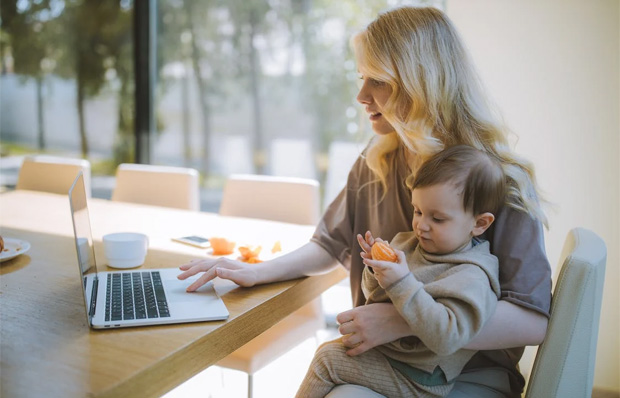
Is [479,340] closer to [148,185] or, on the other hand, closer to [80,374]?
[80,374]

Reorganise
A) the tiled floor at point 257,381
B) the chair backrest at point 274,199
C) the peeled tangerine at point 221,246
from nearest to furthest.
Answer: the peeled tangerine at point 221,246, the chair backrest at point 274,199, the tiled floor at point 257,381

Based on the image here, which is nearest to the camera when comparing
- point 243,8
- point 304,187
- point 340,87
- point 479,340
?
point 479,340

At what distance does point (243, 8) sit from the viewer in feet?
12.1

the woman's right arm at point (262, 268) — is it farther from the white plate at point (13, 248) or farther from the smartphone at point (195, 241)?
the white plate at point (13, 248)

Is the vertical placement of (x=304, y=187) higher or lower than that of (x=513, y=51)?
lower

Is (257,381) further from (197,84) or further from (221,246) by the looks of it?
(197,84)

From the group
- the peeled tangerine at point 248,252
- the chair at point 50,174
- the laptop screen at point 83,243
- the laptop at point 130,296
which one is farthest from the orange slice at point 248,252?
the chair at point 50,174

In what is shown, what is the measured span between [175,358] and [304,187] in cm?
140

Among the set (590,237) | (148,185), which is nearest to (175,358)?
(590,237)

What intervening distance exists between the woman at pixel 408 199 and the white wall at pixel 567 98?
114cm

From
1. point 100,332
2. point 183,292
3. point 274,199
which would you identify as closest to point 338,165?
point 274,199

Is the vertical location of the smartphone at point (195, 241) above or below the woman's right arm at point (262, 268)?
below

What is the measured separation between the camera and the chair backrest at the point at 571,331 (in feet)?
3.80

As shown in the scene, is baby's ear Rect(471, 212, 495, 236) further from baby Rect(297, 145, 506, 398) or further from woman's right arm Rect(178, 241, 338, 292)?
woman's right arm Rect(178, 241, 338, 292)
